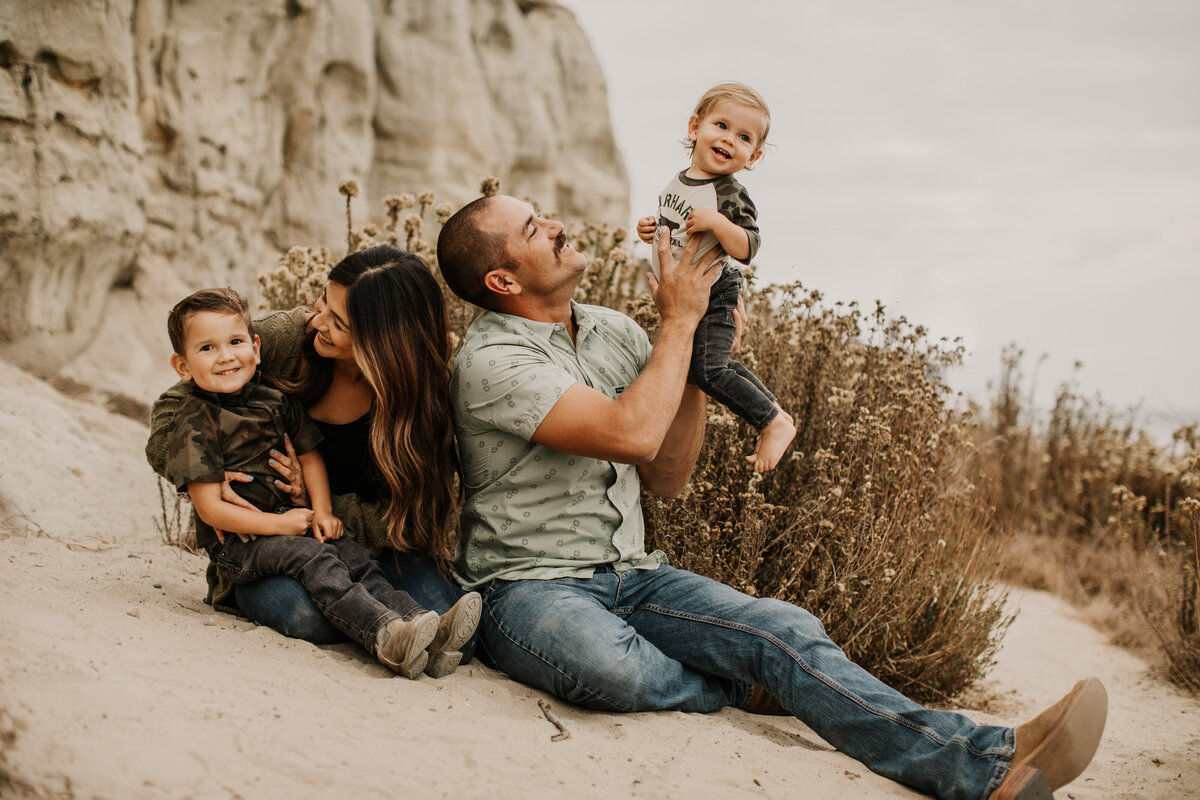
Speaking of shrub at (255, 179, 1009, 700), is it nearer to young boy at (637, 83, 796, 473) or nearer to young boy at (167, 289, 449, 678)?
young boy at (637, 83, 796, 473)

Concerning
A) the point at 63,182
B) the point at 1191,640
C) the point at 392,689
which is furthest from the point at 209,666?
the point at 63,182

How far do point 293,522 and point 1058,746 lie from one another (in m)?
2.27

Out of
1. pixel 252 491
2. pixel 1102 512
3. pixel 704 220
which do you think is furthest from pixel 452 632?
pixel 1102 512

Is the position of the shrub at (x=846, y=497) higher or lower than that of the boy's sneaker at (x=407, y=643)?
higher

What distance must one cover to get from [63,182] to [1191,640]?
785 centimetres

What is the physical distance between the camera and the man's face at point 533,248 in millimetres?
2994

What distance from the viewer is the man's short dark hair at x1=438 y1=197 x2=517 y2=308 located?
3002 millimetres

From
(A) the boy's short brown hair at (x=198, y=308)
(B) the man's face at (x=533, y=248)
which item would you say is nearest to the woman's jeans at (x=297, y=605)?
(A) the boy's short brown hair at (x=198, y=308)

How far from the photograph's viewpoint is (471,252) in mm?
3025

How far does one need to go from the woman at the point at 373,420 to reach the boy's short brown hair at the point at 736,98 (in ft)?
3.63

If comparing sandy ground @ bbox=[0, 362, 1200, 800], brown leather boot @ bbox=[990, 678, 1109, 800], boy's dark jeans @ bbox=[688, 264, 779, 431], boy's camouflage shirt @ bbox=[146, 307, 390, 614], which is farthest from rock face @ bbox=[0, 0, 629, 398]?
brown leather boot @ bbox=[990, 678, 1109, 800]

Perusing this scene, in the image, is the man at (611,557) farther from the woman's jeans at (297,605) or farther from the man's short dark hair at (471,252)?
the woman's jeans at (297,605)

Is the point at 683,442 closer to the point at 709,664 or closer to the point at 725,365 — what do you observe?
the point at 725,365

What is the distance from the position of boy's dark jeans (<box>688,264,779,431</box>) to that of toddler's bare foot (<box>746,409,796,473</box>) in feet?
0.10
